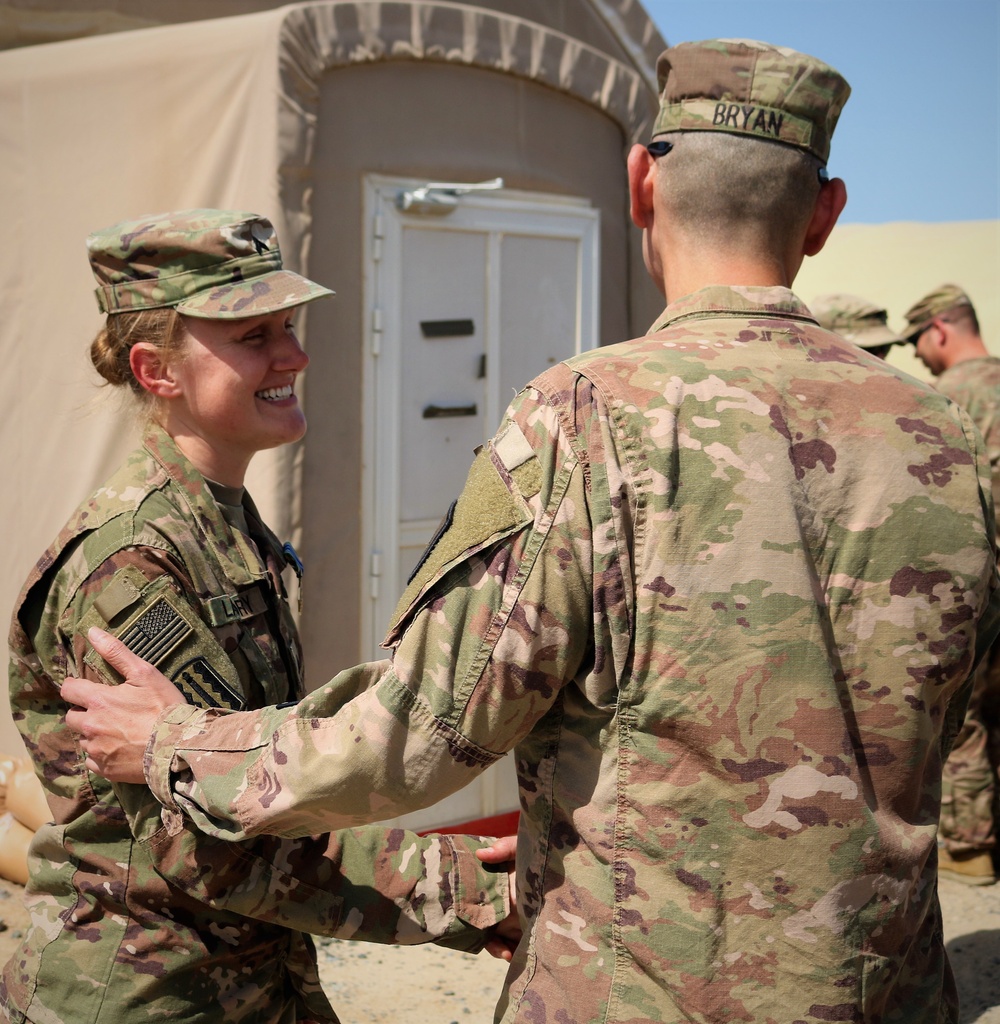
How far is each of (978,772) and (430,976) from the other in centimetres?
246

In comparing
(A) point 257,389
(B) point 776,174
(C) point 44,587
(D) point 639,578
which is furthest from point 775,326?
(C) point 44,587

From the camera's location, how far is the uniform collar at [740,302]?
154 cm

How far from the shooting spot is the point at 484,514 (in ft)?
4.59

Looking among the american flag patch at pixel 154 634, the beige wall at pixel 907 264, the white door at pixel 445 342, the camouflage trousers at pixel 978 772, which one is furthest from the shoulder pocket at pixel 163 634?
the beige wall at pixel 907 264

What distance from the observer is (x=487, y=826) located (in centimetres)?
483

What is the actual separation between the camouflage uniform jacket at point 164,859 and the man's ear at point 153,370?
20 cm

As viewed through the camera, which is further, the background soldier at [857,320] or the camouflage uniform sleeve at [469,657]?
the background soldier at [857,320]

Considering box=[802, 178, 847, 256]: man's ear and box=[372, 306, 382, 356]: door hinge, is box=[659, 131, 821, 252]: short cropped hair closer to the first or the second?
box=[802, 178, 847, 256]: man's ear

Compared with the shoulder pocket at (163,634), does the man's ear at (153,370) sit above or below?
above

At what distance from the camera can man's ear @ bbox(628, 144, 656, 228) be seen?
5.26ft

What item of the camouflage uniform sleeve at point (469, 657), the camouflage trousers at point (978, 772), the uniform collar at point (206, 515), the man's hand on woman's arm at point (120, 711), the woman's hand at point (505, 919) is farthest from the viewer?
the camouflage trousers at point (978, 772)

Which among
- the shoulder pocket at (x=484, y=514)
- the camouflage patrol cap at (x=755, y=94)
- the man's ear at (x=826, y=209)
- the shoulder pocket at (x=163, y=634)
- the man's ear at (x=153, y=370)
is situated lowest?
the shoulder pocket at (x=163, y=634)

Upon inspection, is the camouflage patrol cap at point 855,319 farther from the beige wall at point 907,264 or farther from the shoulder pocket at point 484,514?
the beige wall at point 907,264

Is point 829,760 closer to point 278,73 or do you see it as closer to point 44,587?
point 44,587
